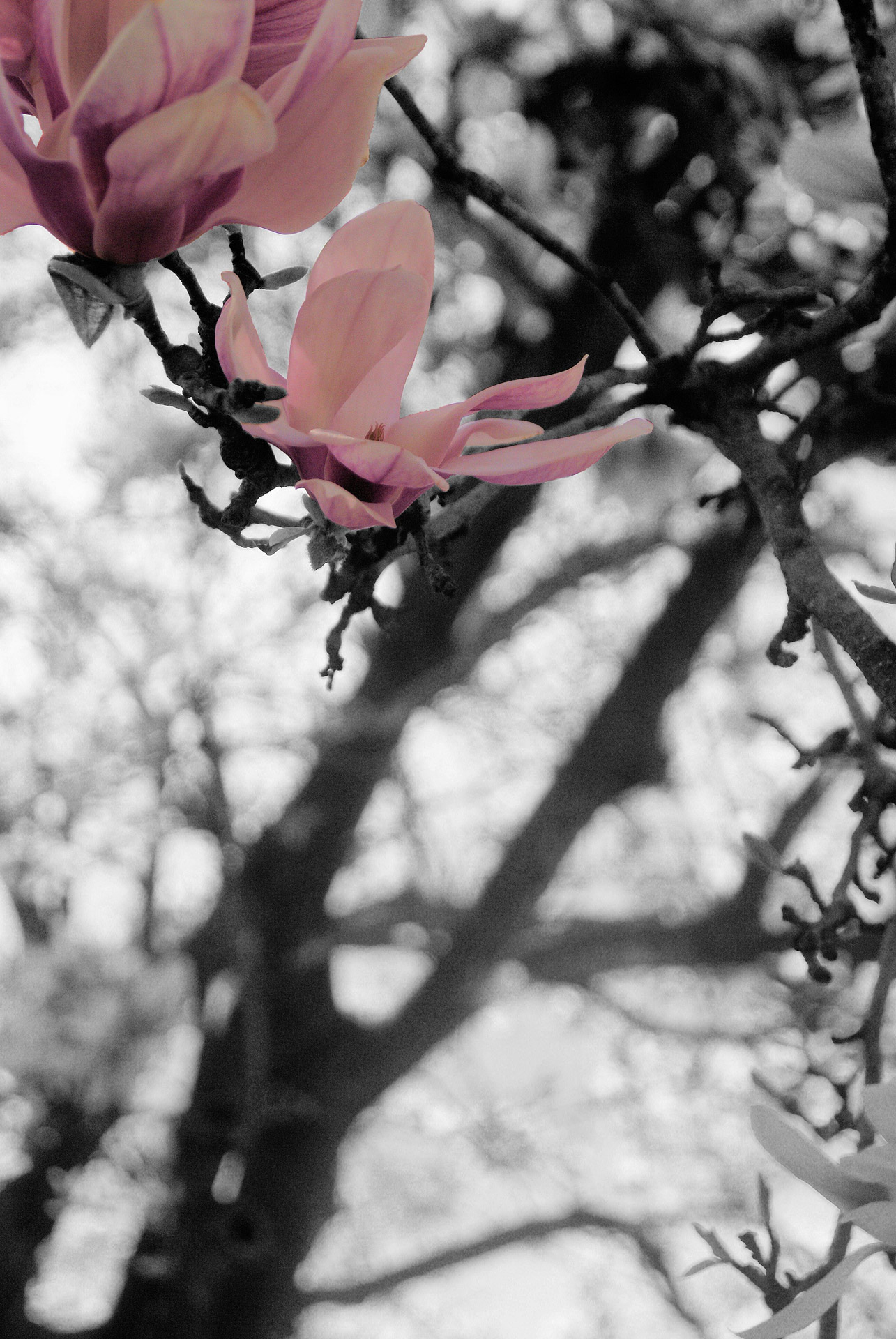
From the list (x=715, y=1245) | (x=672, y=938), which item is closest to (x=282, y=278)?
(x=715, y=1245)

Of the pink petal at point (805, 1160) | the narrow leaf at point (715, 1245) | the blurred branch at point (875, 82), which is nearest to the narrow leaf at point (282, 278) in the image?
the blurred branch at point (875, 82)

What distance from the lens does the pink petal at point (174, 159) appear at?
138 millimetres

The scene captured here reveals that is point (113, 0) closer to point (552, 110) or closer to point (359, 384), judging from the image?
point (359, 384)

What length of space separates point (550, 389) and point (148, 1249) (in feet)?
5.75

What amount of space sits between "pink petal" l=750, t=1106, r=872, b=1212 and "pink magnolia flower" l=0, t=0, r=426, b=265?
25 centimetres

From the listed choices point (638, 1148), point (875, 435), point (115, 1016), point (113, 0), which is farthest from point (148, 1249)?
point (113, 0)

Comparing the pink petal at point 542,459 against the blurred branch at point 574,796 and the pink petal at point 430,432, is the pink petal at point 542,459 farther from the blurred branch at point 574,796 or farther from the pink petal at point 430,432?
the blurred branch at point 574,796

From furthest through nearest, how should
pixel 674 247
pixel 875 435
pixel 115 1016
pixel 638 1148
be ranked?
1. pixel 638 1148
2. pixel 115 1016
3. pixel 674 247
4. pixel 875 435

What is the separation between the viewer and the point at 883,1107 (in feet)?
0.68

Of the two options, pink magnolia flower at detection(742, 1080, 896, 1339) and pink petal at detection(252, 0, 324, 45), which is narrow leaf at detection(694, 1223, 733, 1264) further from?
pink petal at detection(252, 0, 324, 45)

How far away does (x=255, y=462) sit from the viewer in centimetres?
21

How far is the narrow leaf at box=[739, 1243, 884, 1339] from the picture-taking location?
7.7 inches

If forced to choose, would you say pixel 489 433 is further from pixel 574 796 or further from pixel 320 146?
pixel 574 796

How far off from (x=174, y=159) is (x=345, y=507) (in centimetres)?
7
